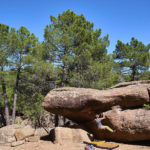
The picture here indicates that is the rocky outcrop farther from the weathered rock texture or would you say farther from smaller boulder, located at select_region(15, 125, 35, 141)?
the weathered rock texture

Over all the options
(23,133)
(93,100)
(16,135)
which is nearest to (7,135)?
(16,135)

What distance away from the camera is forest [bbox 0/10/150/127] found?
14.3 m

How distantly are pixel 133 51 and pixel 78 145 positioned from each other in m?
13.0

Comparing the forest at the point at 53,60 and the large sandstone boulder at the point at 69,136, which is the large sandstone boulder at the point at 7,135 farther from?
the forest at the point at 53,60

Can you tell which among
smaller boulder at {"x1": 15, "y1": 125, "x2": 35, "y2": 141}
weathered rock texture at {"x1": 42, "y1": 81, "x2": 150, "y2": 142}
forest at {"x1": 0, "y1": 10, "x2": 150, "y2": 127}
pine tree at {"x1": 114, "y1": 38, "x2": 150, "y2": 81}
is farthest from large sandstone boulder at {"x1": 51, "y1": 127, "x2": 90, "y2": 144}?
pine tree at {"x1": 114, "y1": 38, "x2": 150, "y2": 81}

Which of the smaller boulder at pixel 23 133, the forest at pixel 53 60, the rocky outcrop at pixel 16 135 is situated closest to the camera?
the rocky outcrop at pixel 16 135

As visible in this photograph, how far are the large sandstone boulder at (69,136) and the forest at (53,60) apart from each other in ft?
17.6

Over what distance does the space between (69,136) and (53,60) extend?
799 centimetres

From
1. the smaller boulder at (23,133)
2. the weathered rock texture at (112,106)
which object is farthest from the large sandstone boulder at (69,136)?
the smaller boulder at (23,133)

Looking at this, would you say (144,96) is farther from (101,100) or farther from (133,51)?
→ (133,51)

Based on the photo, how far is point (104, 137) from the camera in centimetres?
955

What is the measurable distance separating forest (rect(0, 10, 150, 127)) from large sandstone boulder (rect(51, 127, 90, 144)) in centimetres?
537

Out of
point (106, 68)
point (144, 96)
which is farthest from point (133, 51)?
point (144, 96)

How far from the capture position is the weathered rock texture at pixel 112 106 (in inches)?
339
